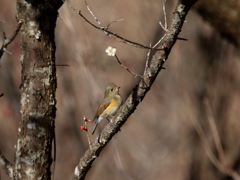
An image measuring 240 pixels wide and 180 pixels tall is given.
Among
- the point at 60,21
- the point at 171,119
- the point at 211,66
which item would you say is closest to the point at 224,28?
the point at 211,66

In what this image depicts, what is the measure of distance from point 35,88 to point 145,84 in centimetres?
77

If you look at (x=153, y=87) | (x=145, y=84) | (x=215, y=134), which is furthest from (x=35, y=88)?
(x=215, y=134)

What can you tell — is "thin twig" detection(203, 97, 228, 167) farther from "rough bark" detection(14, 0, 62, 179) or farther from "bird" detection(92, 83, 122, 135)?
"rough bark" detection(14, 0, 62, 179)

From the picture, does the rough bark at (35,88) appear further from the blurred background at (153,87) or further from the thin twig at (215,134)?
the thin twig at (215,134)

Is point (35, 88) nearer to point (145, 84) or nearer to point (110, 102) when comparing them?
point (145, 84)

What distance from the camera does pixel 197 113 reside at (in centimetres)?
411

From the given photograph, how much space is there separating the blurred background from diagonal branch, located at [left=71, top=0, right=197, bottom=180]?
2033mm

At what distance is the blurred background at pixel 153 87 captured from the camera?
3992 mm

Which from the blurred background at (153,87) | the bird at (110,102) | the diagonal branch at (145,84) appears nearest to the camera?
the diagonal branch at (145,84)

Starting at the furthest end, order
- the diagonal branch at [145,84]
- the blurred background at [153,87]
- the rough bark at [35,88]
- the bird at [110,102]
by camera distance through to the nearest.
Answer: the blurred background at [153,87] < the bird at [110,102] < the rough bark at [35,88] < the diagonal branch at [145,84]

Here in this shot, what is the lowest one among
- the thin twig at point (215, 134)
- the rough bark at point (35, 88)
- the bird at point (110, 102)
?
the thin twig at point (215, 134)

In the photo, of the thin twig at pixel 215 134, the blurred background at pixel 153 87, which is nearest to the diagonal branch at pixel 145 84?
the blurred background at pixel 153 87

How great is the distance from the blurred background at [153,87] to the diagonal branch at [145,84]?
2.03 metres

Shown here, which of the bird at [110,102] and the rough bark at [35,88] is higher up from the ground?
the rough bark at [35,88]
